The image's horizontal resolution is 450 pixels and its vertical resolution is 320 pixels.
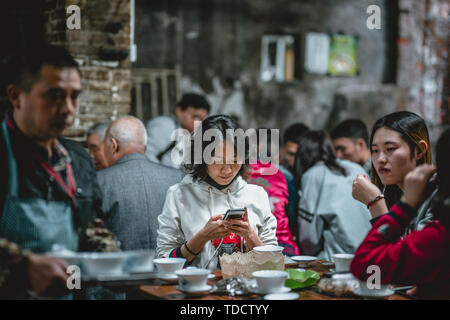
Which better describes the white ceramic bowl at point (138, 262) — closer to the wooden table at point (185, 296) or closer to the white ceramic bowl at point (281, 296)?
the wooden table at point (185, 296)

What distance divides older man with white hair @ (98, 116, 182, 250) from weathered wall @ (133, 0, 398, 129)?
18.3 ft

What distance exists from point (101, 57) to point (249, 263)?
264cm

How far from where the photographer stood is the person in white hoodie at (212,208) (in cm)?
322

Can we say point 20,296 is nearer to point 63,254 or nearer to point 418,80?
point 63,254

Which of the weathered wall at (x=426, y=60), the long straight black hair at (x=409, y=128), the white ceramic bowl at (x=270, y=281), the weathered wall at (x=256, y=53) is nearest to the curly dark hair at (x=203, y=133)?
the long straight black hair at (x=409, y=128)

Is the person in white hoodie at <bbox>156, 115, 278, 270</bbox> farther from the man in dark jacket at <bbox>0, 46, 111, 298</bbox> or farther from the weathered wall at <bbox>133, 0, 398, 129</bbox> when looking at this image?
the weathered wall at <bbox>133, 0, 398, 129</bbox>

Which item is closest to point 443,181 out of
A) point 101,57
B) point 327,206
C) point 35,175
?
point 35,175

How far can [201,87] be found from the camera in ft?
32.4

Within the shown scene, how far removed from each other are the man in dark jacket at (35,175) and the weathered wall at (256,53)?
7309mm

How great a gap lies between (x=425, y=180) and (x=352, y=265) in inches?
19.5

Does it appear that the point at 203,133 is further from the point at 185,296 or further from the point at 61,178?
the point at 61,178

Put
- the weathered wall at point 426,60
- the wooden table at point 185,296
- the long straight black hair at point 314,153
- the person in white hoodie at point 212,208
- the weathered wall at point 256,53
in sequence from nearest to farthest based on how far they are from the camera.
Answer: the wooden table at point 185,296, the person in white hoodie at point 212,208, the long straight black hair at point 314,153, the weathered wall at point 256,53, the weathered wall at point 426,60

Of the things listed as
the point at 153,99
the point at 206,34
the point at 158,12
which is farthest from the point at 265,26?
the point at 153,99

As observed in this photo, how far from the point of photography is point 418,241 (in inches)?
90.6
